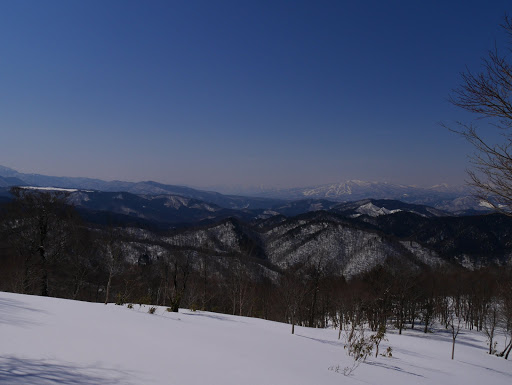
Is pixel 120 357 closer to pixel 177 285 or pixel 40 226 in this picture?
pixel 40 226

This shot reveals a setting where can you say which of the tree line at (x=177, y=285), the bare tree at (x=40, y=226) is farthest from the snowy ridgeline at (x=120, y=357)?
the bare tree at (x=40, y=226)

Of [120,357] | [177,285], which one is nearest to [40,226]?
[120,357]

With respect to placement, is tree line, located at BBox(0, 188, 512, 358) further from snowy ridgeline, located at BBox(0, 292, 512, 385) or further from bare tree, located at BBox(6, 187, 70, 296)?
snowy ridgeline, located at BBox(0, 292, 512, 385)

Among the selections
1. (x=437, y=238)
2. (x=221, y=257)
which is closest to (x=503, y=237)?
(x=437, y=238)

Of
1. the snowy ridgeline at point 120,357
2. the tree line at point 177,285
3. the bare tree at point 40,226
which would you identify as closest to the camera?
the snowy ridgeline at point 120,357

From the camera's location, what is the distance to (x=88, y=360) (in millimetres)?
4887

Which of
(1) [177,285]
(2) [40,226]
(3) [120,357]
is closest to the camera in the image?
(3) [120,357]

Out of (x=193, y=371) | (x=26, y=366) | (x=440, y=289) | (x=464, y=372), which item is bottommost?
(x=440, y=289)

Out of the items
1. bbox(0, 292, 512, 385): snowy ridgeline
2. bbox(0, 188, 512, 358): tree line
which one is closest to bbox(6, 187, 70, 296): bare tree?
bbox(0, 188, 512, 358): tree line

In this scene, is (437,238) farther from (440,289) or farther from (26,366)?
(26,366)

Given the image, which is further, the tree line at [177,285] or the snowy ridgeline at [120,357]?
the tree line at [177,285]

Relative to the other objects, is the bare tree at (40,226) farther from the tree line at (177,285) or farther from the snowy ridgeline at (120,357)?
the snowy ridgeline at (120,357)

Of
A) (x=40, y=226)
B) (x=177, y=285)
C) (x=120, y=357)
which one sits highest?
(x=120, y=357)

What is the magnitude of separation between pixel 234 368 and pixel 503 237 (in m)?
224
